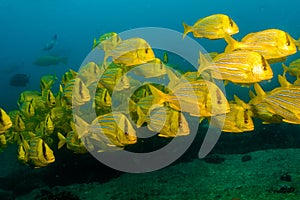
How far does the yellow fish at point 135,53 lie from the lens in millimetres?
4703

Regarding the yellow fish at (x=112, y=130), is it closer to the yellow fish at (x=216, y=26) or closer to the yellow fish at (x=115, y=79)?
the yellow fish at (x=115, y=79)

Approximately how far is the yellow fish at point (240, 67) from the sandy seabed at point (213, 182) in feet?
12.0

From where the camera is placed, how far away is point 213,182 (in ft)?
23.9

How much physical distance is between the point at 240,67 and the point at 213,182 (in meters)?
4.60

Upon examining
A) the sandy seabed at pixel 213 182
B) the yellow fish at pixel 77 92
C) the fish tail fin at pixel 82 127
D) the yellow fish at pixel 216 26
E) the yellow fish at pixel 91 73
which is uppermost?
the yellow fish at pixel 216 26

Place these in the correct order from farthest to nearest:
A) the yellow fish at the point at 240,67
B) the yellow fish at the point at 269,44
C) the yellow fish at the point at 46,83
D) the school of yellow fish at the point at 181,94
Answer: the yellow fish at the point at 46,83
the yellow fish at the point at 269,44
the school of yellow fish at the point at 181,94
the yellow fish at the point at 240,67

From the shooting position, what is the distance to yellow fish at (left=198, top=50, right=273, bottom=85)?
347 centimetres

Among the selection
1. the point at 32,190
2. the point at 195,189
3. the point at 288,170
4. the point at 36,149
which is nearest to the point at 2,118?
the point at 36,149

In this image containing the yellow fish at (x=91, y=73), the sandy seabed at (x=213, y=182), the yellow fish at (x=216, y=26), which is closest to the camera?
the yellow fish at (x=216, y=26)

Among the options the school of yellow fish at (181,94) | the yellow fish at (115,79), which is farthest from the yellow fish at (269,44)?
the yellow fish at (115,79)

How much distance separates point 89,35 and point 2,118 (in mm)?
122585

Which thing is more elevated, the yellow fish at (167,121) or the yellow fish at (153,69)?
the yellow fish at (153,69)

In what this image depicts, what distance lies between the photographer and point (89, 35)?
120312 mm

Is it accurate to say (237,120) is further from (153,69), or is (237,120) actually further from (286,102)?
(153,69)
